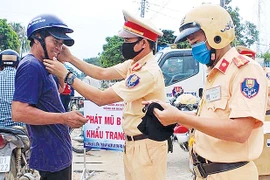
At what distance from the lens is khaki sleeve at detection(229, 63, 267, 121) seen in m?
1.87

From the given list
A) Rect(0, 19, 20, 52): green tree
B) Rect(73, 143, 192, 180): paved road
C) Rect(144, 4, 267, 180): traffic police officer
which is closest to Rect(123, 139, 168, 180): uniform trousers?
Rect(144, 4, 267, 180): traffic police officer

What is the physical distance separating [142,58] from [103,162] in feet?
14.1

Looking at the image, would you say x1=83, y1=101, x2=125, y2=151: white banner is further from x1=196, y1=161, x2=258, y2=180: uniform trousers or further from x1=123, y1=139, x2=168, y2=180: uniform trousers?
x1=196, y1=161, x2=258, y2=180: uniform trousers

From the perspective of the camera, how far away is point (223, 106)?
1.98 meters

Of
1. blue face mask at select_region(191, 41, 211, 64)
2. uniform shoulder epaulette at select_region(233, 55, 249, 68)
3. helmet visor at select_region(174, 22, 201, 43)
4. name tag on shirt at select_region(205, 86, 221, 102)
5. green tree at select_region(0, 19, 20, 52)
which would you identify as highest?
green tree at select_region(0, 19, 20, 52)

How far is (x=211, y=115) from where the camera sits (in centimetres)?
204

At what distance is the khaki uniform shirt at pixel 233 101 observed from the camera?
189 cm

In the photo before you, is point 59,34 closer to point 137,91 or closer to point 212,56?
point 137,91

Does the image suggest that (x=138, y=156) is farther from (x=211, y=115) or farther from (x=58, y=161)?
(x=211, y=115)

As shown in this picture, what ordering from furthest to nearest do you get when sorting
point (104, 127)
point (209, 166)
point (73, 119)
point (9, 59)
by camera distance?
point (104, 127) → point (9, 59) → point (73, 119) → point (209, 166)

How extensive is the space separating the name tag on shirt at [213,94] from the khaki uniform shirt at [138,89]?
29.8 inches

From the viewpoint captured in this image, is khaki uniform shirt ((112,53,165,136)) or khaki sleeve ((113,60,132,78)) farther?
khaki sleeve ((113,60,132,78))

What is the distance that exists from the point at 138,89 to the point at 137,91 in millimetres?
17

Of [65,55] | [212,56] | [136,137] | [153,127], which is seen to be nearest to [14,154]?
[65,55]
